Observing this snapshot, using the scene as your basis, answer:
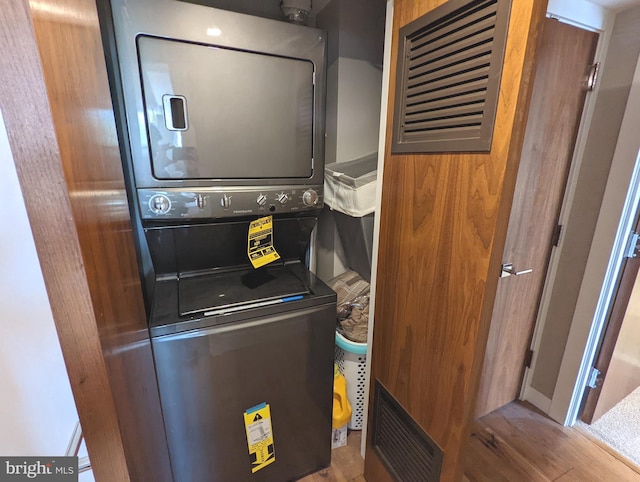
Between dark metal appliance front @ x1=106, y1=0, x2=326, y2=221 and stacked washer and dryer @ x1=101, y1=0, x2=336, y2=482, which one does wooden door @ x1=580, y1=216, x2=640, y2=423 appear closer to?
stacked washer and dryer @ x1=101, y1=0, x2=336, y2=482

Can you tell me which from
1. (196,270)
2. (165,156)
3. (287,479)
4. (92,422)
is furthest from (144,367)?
(287,479)

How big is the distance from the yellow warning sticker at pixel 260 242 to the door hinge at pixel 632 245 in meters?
1.69

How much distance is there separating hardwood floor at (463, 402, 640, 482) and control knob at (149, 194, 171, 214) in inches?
72.2

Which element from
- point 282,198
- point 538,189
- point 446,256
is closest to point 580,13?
point 538,189

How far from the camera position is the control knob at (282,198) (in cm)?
127

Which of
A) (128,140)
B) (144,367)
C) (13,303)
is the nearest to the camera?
(13,303)

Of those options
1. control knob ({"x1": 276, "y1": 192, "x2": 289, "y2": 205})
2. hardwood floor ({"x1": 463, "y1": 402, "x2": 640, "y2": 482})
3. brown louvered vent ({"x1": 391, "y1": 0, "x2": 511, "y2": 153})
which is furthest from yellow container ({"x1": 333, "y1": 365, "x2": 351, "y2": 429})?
brown louvered vent ({"x1": 391, "y1": 0, "x2": 511, "y2": 153})

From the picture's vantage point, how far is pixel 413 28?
3.15 feet

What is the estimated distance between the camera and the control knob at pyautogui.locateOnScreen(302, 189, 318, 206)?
1324 mm

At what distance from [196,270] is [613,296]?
205 centimetres

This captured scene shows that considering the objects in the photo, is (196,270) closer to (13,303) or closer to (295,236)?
(295,236)

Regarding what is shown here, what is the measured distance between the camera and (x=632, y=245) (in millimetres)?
1536

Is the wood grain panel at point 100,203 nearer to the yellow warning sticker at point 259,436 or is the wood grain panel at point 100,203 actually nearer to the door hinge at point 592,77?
the yellow warning sticker at point 259,436

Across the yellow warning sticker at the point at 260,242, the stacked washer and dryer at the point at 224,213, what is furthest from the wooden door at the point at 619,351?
the yellow warning sticker at the point at 260,242
